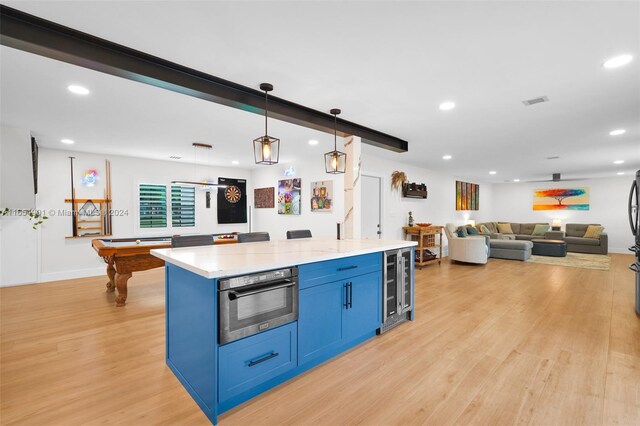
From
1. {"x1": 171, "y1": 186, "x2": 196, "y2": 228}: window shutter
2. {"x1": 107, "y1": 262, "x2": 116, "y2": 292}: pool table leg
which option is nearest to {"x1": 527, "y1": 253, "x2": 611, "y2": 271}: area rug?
{"x1": 171, "y1": 186, "x2": 196, "y2": 228}: window shutter

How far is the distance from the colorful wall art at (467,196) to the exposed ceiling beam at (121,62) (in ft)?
25.9

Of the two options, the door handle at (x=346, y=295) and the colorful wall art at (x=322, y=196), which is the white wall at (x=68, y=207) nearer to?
the colorful wall art at (x=322, y=196)

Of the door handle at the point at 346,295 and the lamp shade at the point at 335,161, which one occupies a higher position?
the lamp shade at the point at 335,161

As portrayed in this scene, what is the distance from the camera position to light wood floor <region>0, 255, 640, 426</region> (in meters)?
1.84

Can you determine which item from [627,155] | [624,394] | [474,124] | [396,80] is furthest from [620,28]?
[627,155]

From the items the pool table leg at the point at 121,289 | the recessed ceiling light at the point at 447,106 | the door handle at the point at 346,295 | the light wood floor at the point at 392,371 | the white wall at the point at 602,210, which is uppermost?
the recessed ceiling light at the point at 447,106

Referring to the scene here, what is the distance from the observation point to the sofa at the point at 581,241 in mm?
8617

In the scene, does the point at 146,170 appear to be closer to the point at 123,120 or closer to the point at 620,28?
the point at 123,120

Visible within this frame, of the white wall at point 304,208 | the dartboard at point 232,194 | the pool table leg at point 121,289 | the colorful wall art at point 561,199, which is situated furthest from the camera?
the colorful wall art at point 561,199

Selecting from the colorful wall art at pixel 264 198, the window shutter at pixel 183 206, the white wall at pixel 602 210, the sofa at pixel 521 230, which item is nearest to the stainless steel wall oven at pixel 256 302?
the colorful wall art at pixel 264 198

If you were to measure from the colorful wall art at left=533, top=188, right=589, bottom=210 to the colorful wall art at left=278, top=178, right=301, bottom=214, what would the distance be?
380 inches

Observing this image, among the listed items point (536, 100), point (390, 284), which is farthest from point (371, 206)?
point (536, 100)

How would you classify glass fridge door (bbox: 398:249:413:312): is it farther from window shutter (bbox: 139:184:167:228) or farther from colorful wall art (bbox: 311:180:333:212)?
window shutter (bbox: 139:184:167:228)

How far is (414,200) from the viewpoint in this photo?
24.4ft
